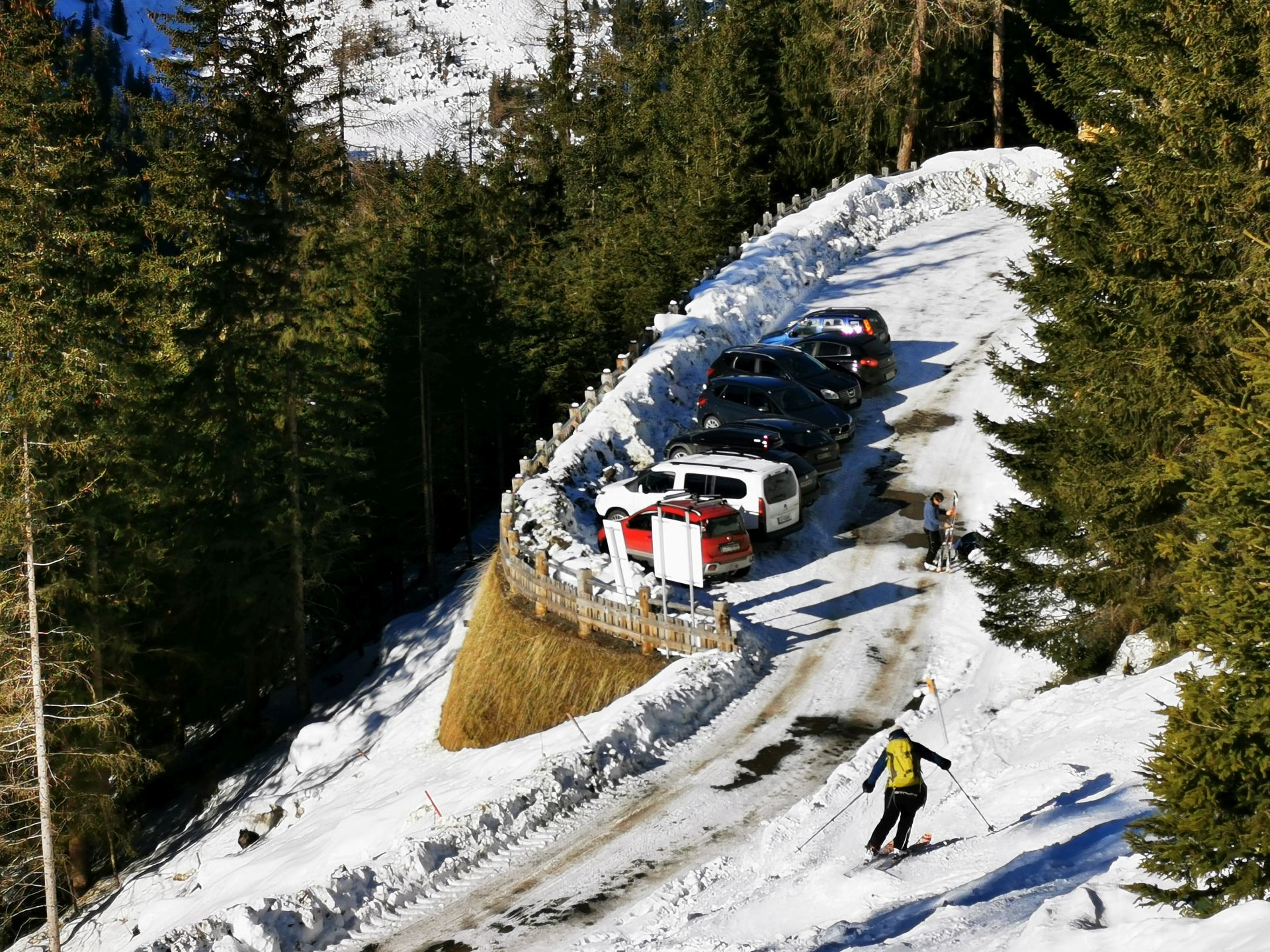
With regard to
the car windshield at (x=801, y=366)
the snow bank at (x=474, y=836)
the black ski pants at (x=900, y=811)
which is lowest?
the snow bank at (x=474, y=836)

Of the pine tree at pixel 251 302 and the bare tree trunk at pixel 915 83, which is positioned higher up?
the bare tree trunk at pixel 915 83

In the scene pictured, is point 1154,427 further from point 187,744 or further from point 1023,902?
point 187,744

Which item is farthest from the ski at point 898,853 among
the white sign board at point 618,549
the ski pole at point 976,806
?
the white sign board at point 618,549

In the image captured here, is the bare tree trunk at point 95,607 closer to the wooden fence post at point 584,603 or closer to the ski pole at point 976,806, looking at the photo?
the wooden fence post at point 584,603

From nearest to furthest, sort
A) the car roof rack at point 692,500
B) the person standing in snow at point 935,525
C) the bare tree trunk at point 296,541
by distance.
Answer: the car roof rack at point 692,500
the person standing in snow at point 935,525
the bare tree trunk at point 296,541

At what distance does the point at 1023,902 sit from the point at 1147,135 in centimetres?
1058

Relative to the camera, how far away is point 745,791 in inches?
603

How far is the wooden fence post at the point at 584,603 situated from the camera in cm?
2017

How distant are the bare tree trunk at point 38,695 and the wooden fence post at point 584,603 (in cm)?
914

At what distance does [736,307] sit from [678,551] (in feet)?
55.6

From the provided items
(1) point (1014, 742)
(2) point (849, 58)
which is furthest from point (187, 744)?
(2) point (849, 58)

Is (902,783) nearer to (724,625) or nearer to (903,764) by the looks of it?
(903,764)

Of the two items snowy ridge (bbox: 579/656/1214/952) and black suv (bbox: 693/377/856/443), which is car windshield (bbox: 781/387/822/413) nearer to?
black suv (bbox: 693/377/856/443)

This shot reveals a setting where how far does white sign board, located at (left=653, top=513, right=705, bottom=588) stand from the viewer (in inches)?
746
